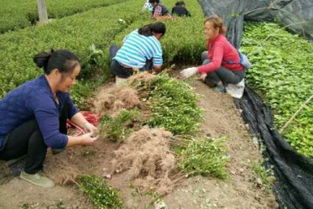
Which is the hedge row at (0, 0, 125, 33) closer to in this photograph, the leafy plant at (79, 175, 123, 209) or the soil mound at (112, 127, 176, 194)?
the soil mound at (112, 127, 176, 194)

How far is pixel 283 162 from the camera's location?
5176mm

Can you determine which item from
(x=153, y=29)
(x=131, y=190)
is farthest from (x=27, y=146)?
(x=153, y=29)

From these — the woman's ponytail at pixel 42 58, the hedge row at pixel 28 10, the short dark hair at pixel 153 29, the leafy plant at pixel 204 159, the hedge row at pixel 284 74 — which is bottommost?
→ the hedge row at pixel 28 10

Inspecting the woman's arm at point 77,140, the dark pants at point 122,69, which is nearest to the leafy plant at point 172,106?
the dark pants at point 122,69

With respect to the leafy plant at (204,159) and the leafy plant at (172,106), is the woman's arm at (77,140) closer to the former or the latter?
the leafy plant at (204,159)

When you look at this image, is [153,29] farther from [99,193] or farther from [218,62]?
[99,193]

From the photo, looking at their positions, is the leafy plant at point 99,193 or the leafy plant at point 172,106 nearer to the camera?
the leafy plant at point 99,193

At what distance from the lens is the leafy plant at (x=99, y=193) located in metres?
3.72

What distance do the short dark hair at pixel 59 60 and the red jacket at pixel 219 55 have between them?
2.79 m

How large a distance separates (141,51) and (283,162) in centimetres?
242

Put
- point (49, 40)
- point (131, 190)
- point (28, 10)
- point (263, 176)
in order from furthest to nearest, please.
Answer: point (28, 10), point (49, 40), point (263, 176), point (131, 190)

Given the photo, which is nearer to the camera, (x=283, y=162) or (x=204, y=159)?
(x=204, y=159)

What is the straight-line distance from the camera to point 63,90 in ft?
12.6

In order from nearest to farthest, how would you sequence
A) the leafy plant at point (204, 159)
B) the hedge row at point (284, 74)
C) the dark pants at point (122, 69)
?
the leafy plant at point (204, 159), the hedge row at point (284, 74), the dark pants at point (122, 69)
